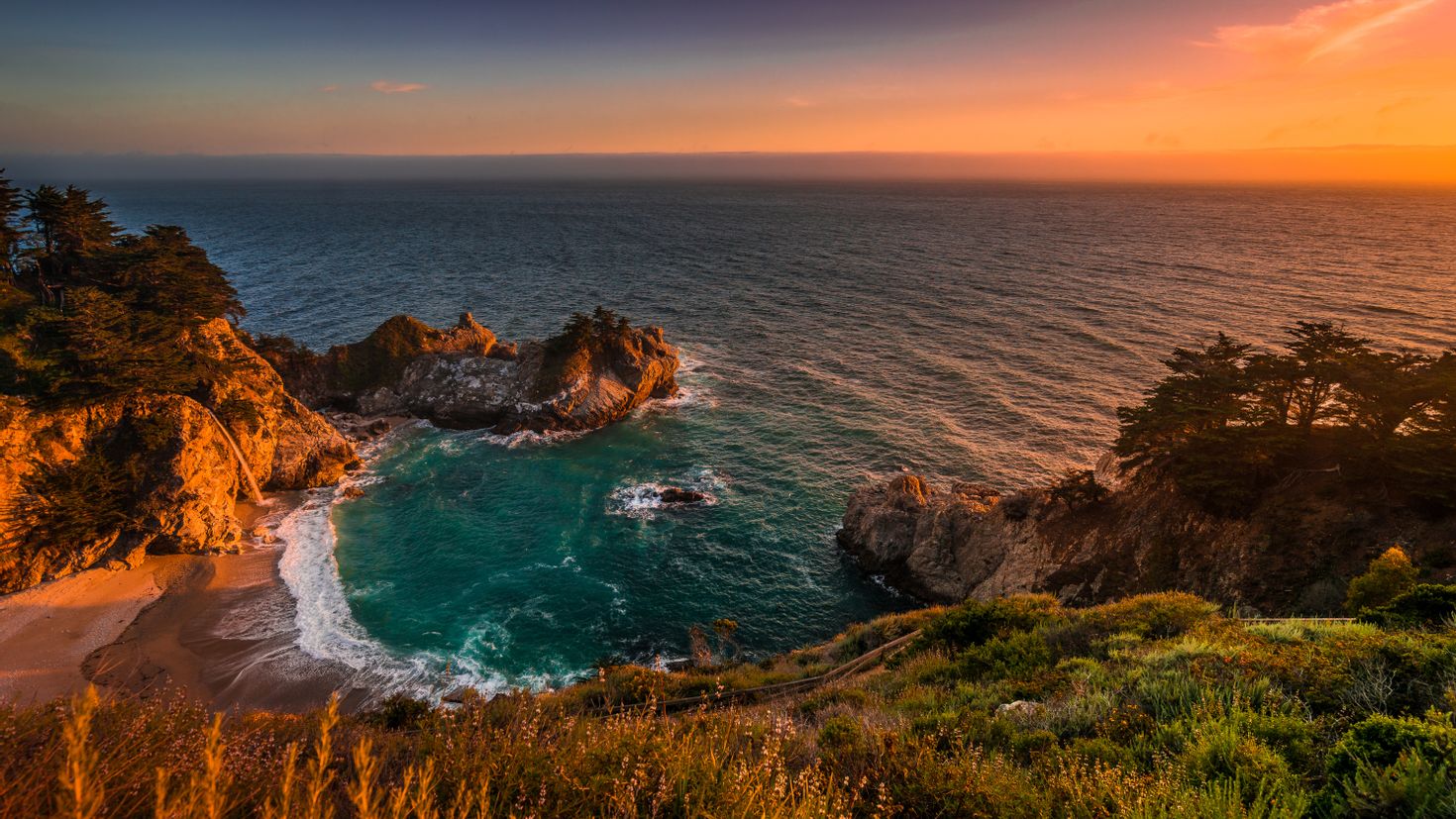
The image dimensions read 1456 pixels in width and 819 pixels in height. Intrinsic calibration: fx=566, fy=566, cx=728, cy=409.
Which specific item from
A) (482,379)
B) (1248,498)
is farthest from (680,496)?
(1248,498)

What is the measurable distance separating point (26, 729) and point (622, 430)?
4675 cm

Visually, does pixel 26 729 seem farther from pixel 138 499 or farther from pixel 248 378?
pixel 248 378

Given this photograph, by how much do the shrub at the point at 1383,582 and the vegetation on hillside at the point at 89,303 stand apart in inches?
2298

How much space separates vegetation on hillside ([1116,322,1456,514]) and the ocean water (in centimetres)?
1557

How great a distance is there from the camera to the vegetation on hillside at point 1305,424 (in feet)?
70.6

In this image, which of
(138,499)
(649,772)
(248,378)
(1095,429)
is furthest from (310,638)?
(1095,429)

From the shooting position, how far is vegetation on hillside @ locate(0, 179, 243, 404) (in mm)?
33875

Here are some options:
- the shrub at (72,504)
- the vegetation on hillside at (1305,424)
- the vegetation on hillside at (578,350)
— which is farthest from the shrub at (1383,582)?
the shrub at (72,504)

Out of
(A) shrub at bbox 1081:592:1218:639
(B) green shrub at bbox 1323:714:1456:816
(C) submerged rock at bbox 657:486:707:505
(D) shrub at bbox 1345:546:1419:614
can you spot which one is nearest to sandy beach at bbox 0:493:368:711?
(C) submerged rock at bbox 657:486:707:505

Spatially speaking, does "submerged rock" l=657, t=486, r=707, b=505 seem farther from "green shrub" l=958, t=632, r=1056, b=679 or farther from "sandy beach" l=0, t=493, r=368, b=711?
"green shrub" l=958, t=632, r=1056, b=679

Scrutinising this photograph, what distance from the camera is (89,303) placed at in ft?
114

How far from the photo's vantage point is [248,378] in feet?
143

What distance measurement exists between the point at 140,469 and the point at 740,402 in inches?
1721

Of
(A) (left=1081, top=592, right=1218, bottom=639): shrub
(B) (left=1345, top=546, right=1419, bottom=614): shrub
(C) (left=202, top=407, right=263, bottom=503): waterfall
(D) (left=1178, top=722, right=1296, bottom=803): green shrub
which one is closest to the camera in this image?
(D) (left=1178, top=722, right=1296, bottom=803): green shrub
